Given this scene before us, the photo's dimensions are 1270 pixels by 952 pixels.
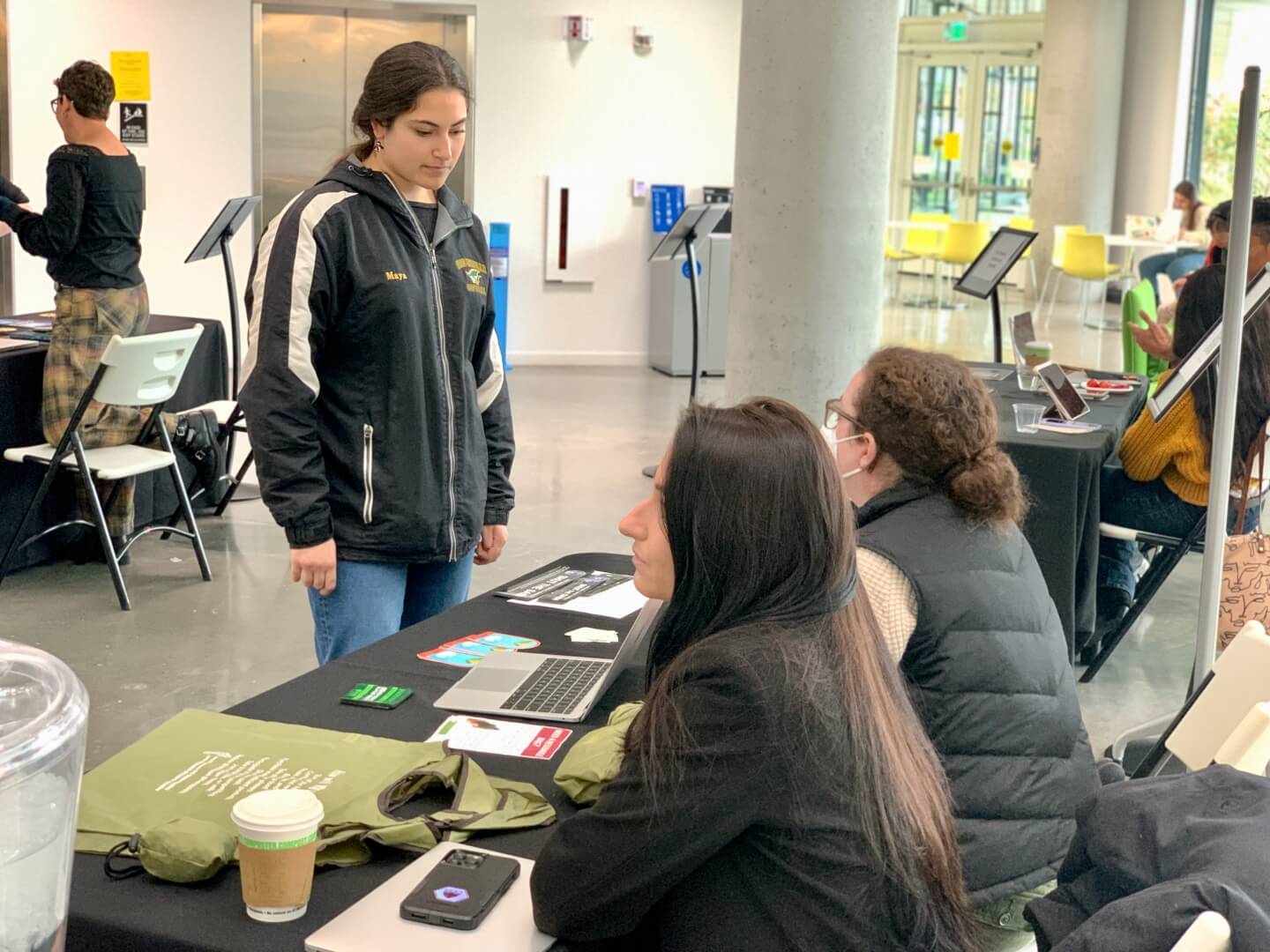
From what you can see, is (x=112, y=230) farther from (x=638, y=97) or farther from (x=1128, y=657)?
(x=638, y=97)

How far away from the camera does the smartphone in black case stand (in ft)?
4.99

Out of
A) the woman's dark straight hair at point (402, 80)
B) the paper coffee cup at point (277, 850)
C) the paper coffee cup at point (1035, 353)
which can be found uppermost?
the woman's dark straight hair at point (402, 80)

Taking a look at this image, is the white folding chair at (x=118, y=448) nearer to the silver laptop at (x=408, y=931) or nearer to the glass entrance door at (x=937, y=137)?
the silver laptop at (x=408, y=931)

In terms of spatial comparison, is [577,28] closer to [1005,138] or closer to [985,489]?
[985,489]

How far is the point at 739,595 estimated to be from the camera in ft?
5.16

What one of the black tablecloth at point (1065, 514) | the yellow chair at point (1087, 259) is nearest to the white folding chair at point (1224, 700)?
the black tablecloth at point (1065, 514)

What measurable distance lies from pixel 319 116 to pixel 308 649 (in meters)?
5.70

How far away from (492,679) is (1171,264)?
9.76m

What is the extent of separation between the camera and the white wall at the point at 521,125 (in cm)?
891

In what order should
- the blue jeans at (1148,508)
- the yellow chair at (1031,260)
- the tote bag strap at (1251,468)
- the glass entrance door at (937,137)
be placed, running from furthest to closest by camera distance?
the glass entrance door at (937,137) → the yellow chair at (1031,260) → the blue jeans at (1148,508) → the tote bag strap at (1251,468)

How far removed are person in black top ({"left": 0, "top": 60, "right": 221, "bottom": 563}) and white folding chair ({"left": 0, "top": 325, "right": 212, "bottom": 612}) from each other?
16 centimetres

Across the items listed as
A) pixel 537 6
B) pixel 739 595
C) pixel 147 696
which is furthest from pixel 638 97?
pixel 739 595

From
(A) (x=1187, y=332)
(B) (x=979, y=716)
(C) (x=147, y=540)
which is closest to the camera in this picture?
(B) (x=979, y=716)

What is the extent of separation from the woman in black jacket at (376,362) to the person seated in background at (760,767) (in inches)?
43.2
